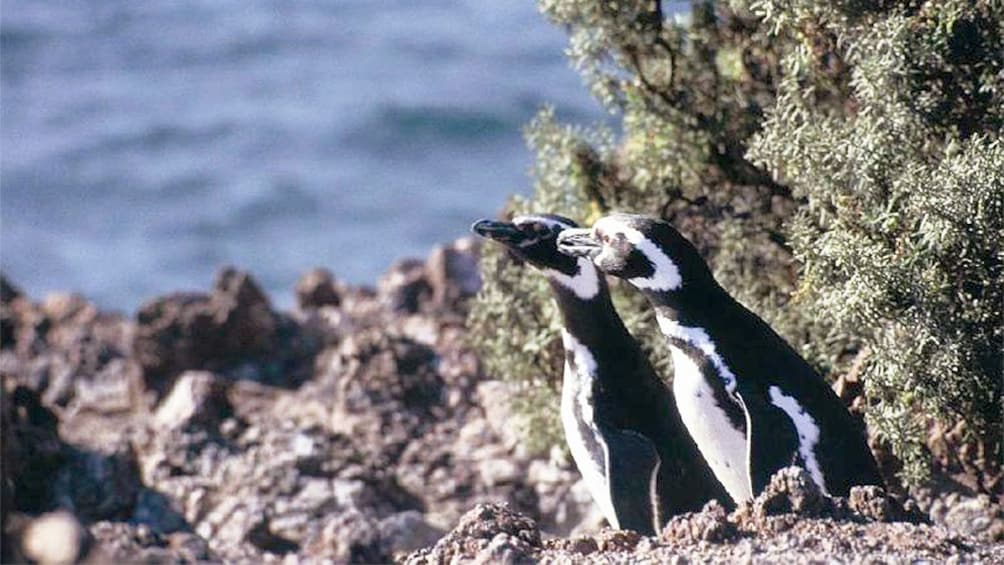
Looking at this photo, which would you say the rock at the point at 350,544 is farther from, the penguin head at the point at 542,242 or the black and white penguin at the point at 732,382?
the black and white penguin at the point at 732,382

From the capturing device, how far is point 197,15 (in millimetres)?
30672

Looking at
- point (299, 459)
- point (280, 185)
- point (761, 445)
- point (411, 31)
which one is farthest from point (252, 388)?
point (411, 31)

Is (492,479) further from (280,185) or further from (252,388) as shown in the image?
(280,185)

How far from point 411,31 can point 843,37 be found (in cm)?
2024

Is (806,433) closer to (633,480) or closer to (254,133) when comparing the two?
(633,480)

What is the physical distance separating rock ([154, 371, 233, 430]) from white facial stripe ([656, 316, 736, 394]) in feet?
13.0

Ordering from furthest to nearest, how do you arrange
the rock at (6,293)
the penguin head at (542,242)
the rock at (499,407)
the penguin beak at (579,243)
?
the rock at (6,293)
the rock at (499,407)
the penguin head at (542,242)
the penguin beak at (579,243)

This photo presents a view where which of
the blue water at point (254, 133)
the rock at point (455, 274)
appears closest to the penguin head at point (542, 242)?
the rock at point (455, 274)

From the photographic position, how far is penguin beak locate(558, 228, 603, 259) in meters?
9.85

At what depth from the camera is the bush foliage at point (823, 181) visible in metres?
9.34

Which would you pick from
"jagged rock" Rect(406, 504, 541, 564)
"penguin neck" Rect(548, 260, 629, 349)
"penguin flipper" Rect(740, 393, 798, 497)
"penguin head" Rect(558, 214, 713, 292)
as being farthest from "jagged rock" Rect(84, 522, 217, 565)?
"penguin flipper" Rect(740, 393, 798, 497)

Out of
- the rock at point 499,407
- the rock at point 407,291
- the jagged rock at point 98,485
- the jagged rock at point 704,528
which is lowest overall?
the jagged rock at point 704,528

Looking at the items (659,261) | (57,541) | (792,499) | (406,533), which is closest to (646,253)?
(659,261)

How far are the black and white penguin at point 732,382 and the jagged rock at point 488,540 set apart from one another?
4.48 ft
